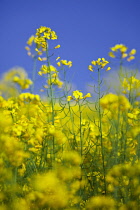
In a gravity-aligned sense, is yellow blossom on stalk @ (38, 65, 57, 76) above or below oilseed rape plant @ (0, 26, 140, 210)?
above

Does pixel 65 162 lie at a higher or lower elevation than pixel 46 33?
lower

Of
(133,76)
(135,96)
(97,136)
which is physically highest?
(133,76)

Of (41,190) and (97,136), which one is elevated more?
(97,136)

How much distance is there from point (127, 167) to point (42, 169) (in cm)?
62

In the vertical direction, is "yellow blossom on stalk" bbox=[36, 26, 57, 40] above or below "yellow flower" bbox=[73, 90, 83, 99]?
above

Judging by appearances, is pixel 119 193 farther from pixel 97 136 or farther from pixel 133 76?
pixel 133 76

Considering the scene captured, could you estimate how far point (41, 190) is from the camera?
136 cm

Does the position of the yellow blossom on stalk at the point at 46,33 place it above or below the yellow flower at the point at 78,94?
above

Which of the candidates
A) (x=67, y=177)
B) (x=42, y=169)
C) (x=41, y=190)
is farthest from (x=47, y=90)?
(x=41, y=190)

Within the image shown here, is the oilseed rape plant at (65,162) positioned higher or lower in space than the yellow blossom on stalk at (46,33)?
lower

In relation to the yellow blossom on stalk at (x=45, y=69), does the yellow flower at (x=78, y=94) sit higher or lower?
lower

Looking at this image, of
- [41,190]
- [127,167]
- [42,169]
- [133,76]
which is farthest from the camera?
[133,76]

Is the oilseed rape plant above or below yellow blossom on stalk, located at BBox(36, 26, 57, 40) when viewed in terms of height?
below

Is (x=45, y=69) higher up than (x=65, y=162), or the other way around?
(x=45, y=69)
